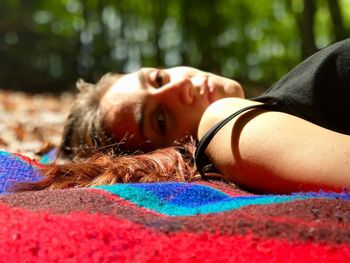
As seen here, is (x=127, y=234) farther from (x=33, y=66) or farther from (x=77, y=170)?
(x=33, y=66)

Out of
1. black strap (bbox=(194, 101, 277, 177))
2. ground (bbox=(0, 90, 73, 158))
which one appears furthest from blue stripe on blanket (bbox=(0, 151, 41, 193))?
ground (bbox=(0, 90, 73, 158))

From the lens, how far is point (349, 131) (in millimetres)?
1508

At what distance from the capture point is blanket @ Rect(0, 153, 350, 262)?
818 millimetres

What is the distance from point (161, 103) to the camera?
1.99 metres

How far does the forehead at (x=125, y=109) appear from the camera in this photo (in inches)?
78.9

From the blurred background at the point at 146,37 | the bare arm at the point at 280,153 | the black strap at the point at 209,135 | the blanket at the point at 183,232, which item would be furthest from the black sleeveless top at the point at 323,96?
the blurred background at the point at 146,37

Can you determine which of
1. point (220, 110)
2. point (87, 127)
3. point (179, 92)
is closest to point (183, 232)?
point (220, 110)

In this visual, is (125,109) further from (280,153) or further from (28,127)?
(28,127)

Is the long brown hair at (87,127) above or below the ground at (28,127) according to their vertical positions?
above

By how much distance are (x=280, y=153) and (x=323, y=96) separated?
0.34m

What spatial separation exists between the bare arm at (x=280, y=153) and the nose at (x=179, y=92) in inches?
20.2

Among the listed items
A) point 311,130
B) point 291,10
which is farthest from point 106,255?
point 291,10

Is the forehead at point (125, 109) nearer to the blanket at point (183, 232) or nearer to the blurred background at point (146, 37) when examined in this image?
the blanket at point (183, 232)

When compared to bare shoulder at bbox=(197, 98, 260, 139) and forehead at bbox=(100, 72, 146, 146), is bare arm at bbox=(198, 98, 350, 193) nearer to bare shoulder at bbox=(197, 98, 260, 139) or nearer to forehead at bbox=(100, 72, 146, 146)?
bare shoulder at bbox=(197, 98, 260, 139)
